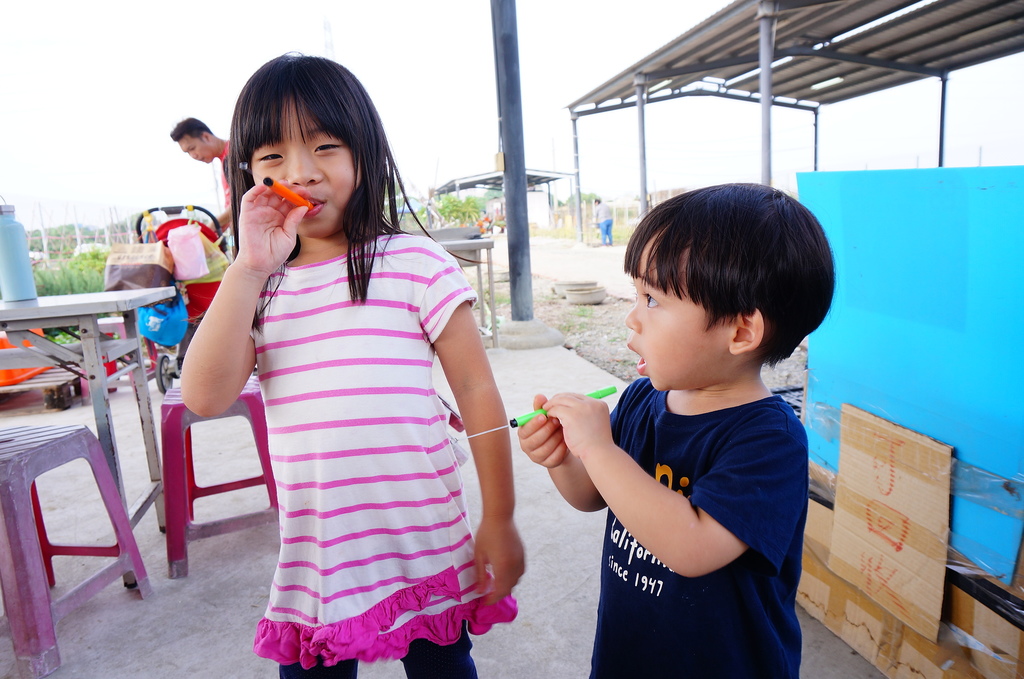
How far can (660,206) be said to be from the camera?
2.54ft

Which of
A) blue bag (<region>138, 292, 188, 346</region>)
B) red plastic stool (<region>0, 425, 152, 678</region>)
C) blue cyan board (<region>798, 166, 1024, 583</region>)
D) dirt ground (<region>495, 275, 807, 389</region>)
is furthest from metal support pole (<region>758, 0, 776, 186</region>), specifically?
red plastic stool (<region>0, 425, 152, 678</region>)

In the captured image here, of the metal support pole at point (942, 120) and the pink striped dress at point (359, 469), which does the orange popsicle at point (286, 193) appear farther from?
the metal support pole at point (942, 120)

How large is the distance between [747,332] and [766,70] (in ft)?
18.7

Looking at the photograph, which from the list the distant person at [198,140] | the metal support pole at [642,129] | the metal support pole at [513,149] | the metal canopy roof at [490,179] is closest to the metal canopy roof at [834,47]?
the metal support pole at [642,129]

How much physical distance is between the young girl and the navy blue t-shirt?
0.56 feet

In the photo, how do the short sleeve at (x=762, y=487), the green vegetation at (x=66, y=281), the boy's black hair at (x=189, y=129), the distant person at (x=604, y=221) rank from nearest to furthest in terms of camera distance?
the short sleeve at (x=762, y=487) < the boy's black hair at (x=189, y=129) < the green vegetation at (x=66, y=281) < the distant person at (x=604, y=221)

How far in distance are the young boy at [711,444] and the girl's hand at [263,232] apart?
40 centimetres

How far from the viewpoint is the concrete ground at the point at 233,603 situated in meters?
1.50

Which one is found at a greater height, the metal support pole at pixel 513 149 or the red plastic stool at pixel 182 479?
the metal support pole at pixel 513 149

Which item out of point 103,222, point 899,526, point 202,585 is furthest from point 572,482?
point 103,222

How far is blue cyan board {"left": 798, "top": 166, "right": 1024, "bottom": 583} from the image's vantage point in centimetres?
107

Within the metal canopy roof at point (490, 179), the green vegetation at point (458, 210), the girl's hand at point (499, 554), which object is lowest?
the girl's hand at point (499, 554)

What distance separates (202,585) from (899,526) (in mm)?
1925

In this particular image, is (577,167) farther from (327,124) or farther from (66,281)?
(327,124)
